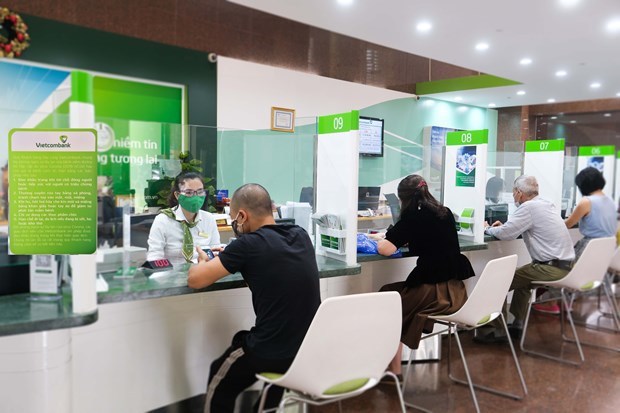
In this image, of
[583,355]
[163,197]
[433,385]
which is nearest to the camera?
[163,197]

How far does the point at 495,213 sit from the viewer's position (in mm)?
4480

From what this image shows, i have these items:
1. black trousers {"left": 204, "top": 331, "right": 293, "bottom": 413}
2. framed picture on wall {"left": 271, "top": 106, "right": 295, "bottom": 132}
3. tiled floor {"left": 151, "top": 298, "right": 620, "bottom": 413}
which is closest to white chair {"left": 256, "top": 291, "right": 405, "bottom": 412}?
black trousers {"left": 204, "top": 331, "right": 293, "bottom": 413}

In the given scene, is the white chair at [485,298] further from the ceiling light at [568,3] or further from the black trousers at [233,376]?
the ceiling light at [568,3]

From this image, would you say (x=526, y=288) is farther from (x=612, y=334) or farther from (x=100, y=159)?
(x=100, y=159)

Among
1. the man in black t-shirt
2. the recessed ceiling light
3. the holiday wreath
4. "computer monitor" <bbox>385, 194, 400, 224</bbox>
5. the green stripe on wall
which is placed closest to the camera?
the man in black t-shirt

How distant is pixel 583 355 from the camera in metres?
3.89

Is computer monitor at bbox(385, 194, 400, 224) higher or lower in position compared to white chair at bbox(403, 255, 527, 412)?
higher

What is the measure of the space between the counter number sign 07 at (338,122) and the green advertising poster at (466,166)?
141 cm

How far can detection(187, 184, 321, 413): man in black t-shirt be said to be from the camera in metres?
1.99

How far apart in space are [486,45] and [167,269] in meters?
3.87

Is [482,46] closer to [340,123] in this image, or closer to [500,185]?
[500,185]

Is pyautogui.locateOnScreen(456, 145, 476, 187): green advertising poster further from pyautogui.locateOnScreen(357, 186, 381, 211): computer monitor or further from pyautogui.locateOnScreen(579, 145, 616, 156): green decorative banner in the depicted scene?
pyautogui.locateOnScreen(579, 145, 616, 156): green decorative banner

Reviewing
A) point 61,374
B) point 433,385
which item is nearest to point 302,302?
point 61,374

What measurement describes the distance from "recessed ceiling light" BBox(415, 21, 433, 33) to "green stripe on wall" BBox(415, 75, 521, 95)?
2643mm
